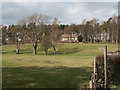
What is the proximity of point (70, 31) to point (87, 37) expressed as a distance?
12.5 m

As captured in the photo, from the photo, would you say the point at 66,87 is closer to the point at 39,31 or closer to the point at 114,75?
the point at 114,75

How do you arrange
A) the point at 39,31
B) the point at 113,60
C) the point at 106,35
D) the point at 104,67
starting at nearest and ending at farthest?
1. the point at 104,67
2. the point at 113,60
3. the point at 39,31
4. the point at 106,35

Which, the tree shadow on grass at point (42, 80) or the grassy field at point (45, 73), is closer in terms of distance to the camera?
the tree shadow on grass at point (42, 80)

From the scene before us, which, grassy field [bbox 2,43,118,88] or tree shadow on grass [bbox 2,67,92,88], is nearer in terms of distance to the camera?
tree shadow on grass [bbox 2,67,92,88]

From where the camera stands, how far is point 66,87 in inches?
290

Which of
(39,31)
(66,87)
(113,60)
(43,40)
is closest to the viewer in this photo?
(66,87)

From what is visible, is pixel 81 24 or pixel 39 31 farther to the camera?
pixel 81 24

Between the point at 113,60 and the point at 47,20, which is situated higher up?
the point at 47,20

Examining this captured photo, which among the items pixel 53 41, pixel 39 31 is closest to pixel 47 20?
pixel 39 31

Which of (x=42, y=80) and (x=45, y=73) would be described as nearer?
(x=42, y=80)

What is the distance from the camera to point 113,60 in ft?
29.0

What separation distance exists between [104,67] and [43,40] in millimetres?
32072

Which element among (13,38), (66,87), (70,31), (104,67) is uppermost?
(70,31)

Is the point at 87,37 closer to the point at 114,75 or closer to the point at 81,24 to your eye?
the point at 81,24
